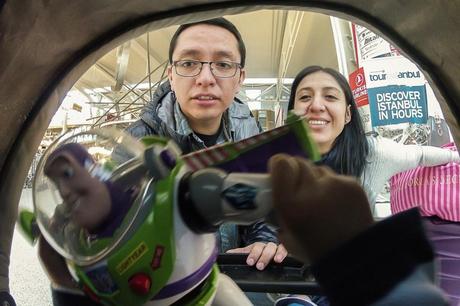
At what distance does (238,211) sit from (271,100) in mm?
4898

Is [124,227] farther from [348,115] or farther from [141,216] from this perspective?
[348,115]

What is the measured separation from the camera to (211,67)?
66cm

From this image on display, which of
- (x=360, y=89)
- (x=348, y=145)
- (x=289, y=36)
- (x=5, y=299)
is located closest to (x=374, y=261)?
(x=5, y=299)

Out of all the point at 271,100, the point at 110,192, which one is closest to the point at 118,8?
the point at 110,192

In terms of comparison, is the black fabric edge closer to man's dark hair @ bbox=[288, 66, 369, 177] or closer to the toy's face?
the toy's face

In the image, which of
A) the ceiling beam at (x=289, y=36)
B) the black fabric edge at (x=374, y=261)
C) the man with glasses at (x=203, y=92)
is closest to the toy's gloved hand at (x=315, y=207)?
the black fabric edge at (x=374, y=261)

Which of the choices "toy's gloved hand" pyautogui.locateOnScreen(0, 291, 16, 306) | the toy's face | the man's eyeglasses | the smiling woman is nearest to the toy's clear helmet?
the toy's face

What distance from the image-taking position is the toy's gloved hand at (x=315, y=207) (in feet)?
0.73

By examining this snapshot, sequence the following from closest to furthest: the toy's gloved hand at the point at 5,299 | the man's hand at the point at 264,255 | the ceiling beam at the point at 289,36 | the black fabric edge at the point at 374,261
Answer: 1. the black fabric edge at the point at 374,261
2. the toy's gloved hand at the point at 5,299
3. the man's hand at the point at 264,255
4. the ceiling beam at the point at 289,36

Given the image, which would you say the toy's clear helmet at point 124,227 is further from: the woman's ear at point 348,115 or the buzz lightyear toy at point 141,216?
the woman's ear at point 348,115

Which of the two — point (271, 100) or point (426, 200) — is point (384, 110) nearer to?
point (426, 200)

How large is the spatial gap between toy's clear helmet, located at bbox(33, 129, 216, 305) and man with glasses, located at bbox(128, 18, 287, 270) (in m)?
0.37

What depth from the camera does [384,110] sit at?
1190 millimetres

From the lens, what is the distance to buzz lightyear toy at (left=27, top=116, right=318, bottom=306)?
0.81 ft
